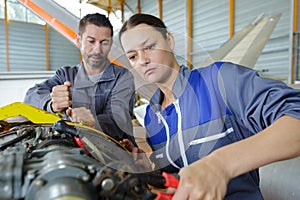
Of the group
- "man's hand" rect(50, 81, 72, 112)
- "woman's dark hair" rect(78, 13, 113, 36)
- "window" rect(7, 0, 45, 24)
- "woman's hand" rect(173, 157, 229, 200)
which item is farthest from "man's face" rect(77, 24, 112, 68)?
"window" rect(7, 0, 45, 24)

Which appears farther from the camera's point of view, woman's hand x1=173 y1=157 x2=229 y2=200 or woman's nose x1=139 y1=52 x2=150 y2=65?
woman's nose x1=139 y1=52 x2=150 y2=65

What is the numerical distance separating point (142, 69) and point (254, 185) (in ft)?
1.65

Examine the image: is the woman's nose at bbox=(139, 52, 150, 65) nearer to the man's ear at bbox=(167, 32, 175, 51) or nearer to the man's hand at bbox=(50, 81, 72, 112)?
the man's ear at bbox=(167, 32, 175, 51)

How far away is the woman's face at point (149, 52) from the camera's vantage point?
0.72 m

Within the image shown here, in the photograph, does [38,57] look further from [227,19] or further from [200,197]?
[200,197]

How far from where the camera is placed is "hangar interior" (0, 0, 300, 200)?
1154 millimetres

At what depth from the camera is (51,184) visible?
1.23 feet

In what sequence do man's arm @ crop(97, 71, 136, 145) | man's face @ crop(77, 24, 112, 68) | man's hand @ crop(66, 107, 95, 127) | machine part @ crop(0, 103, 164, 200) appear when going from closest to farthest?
machine part @ crop(0, 103, 164, 200), man's hand @ crop(66, 107, 95, 127), man's arm @ crop(97, 71, 136, 145), man's face @ crop(77, 24, 112, 68)

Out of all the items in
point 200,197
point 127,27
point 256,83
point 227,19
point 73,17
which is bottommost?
point 200,197

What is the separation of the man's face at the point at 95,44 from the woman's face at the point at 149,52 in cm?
36

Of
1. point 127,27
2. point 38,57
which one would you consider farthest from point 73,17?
point 38,57

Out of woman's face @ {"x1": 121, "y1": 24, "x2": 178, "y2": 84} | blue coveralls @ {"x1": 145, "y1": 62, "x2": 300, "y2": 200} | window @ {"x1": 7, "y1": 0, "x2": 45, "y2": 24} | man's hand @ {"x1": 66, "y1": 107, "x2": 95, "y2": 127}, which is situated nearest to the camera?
blue coveralls @ {"x1": 145, "y1": 62, "x2": 300, "y2": 200}

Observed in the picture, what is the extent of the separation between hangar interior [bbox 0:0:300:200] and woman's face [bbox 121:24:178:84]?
0.06m

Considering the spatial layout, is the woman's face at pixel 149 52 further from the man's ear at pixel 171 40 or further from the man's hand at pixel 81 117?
the man's hand at pixel 81 117
